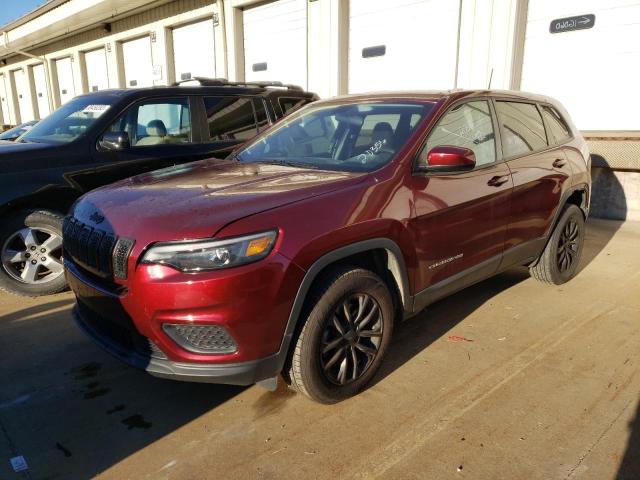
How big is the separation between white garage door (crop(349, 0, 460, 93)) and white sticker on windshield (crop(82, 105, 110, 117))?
612cm

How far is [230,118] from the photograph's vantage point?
5551mm

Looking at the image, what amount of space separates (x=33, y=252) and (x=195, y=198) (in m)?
2.53

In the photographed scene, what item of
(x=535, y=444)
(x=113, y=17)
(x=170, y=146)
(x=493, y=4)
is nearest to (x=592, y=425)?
(x=535, y=444)

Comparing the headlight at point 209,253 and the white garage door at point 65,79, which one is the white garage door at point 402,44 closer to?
the headlight at point 209,253

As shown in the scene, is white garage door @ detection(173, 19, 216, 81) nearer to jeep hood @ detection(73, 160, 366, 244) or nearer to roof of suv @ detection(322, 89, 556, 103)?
roof of suv @ detection(322, 89, 556, 103)

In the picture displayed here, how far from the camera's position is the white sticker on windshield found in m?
4.78

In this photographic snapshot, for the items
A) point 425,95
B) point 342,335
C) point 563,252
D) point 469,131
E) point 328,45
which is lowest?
point 563,252

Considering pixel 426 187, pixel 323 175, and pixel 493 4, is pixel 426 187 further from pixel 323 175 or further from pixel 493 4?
pixel 493 4

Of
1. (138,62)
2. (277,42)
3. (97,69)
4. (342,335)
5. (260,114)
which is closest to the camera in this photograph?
(342,335)

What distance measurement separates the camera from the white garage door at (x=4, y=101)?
29.3 m

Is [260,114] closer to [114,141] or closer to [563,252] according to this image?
[114,141]

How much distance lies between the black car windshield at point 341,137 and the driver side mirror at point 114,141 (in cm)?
131

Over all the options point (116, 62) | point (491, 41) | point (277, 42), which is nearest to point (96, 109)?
point (491, 41)

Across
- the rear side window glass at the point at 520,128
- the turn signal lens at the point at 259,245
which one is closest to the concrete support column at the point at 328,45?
the rear side window glass at the point at 520,128
